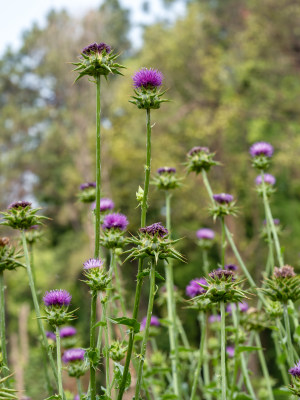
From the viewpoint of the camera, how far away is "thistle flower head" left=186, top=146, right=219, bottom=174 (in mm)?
3734

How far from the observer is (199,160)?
3.74 metres

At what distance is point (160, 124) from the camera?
17531mm

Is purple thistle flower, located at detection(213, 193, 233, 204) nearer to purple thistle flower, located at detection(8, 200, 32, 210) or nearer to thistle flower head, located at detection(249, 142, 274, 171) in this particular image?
thistle flower head, located at detection(249, 142, 274, 171)

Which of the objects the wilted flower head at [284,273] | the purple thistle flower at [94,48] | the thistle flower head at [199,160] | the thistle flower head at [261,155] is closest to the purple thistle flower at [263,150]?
the thistle flower head at [261,155]

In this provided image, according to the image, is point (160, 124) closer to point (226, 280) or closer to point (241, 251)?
point (241, 251)

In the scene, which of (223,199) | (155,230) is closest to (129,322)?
(155,230)

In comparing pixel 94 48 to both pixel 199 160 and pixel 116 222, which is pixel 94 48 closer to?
pixel 116 222

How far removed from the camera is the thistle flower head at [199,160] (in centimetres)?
373

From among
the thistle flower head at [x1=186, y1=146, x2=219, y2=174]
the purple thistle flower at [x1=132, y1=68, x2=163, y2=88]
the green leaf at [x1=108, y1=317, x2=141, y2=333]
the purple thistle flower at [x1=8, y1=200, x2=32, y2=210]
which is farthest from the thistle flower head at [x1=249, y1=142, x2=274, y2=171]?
the green leaf at [x1=108, y1=317, x2=141, y2=333]

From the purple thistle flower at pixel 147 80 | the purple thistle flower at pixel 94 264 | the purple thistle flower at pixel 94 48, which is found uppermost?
the purple thistle flower at pixel 94 48

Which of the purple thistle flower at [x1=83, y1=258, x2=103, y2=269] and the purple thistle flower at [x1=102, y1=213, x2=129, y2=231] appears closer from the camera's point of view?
the purple thistle flower at [x1=83, y1=258, x2=103, y2=269]

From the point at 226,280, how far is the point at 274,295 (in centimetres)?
46

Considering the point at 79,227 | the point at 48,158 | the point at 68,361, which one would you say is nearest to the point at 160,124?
the point at 79,227

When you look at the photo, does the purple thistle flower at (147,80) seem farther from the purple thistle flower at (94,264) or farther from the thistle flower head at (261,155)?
the thistle flower head at (261,155)
